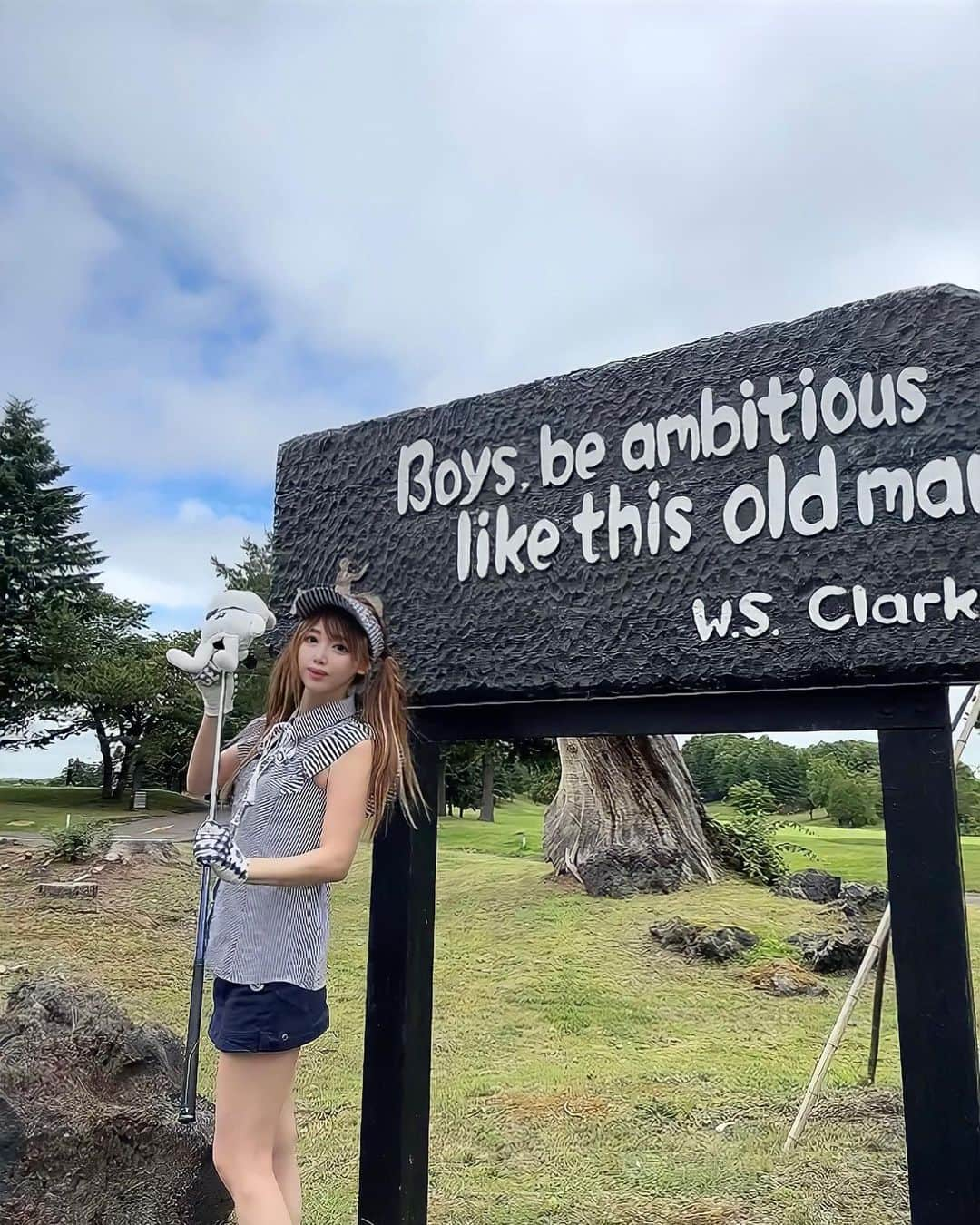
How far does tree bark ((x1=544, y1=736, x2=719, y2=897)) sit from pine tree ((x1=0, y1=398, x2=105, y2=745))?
17.8 m

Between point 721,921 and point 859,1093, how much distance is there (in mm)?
2638

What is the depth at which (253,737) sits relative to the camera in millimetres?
2174

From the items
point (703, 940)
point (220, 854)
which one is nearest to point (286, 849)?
point (220, 854)

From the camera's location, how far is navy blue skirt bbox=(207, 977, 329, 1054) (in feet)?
5.67

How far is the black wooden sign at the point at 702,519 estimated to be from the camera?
186 centimetres

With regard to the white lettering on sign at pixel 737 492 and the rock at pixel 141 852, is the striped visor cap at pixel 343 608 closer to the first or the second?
the white lettering on sign at pixel 737 492

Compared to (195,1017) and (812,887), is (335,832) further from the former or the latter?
(812,887)

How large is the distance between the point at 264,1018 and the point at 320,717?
1.93 feet

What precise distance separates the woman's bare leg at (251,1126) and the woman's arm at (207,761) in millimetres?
589

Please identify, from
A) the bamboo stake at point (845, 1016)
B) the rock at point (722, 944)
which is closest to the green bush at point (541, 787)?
the rock at point (722, 944)

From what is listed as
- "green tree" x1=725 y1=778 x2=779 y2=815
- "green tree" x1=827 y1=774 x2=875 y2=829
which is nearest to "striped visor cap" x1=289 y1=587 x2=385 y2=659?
"green tree" x1=725 y1=778 x2=779 y2=815

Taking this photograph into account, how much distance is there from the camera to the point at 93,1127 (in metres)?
2.30

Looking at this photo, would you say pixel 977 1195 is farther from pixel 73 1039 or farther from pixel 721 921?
pixel 721 921

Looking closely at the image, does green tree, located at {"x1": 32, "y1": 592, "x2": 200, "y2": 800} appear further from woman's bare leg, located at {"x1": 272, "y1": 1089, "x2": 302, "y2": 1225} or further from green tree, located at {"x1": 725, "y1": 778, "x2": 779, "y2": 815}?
woman's bare leg, located at {"x1": 272, "y1": 1089, "x2": 302, "y2": 1225}
